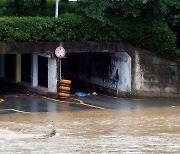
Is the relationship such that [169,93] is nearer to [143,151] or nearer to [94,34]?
[94,34]

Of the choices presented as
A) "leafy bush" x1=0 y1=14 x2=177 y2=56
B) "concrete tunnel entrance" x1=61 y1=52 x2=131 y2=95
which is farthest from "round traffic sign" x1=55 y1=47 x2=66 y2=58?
"concrete tunnel entrance" x1=61 y1=52 x2=131 y2=95

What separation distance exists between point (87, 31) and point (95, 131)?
972cm

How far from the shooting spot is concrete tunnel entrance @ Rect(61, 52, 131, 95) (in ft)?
91.8

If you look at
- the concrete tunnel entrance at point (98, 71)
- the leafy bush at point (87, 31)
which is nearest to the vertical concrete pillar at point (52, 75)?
the leafy bush at point (87, 31)

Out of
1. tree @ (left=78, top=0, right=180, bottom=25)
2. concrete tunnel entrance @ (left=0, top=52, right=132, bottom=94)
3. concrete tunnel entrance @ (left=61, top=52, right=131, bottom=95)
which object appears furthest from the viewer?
concrete tunnel entrance @ (left=61, top=52, right=131, bottom=95)

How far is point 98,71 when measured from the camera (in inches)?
1190

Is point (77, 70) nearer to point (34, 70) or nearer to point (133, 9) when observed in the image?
point (34, 70)

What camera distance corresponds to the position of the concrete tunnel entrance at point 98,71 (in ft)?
91.8

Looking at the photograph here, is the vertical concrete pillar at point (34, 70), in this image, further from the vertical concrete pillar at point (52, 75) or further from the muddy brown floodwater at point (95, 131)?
the muddy brown floodwater at point (95, 131)

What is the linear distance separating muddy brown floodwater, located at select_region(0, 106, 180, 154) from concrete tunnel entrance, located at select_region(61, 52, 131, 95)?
14.9ft

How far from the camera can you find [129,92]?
27.6 meters

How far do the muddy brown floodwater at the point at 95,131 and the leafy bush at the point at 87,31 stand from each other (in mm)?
4962

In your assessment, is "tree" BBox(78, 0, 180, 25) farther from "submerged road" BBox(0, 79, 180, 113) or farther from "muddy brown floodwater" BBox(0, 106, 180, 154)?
"muddy brown floodwater" BBox(0, 106, 180, 154)

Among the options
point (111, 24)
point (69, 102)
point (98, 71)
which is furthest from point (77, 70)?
point (69, 102)
